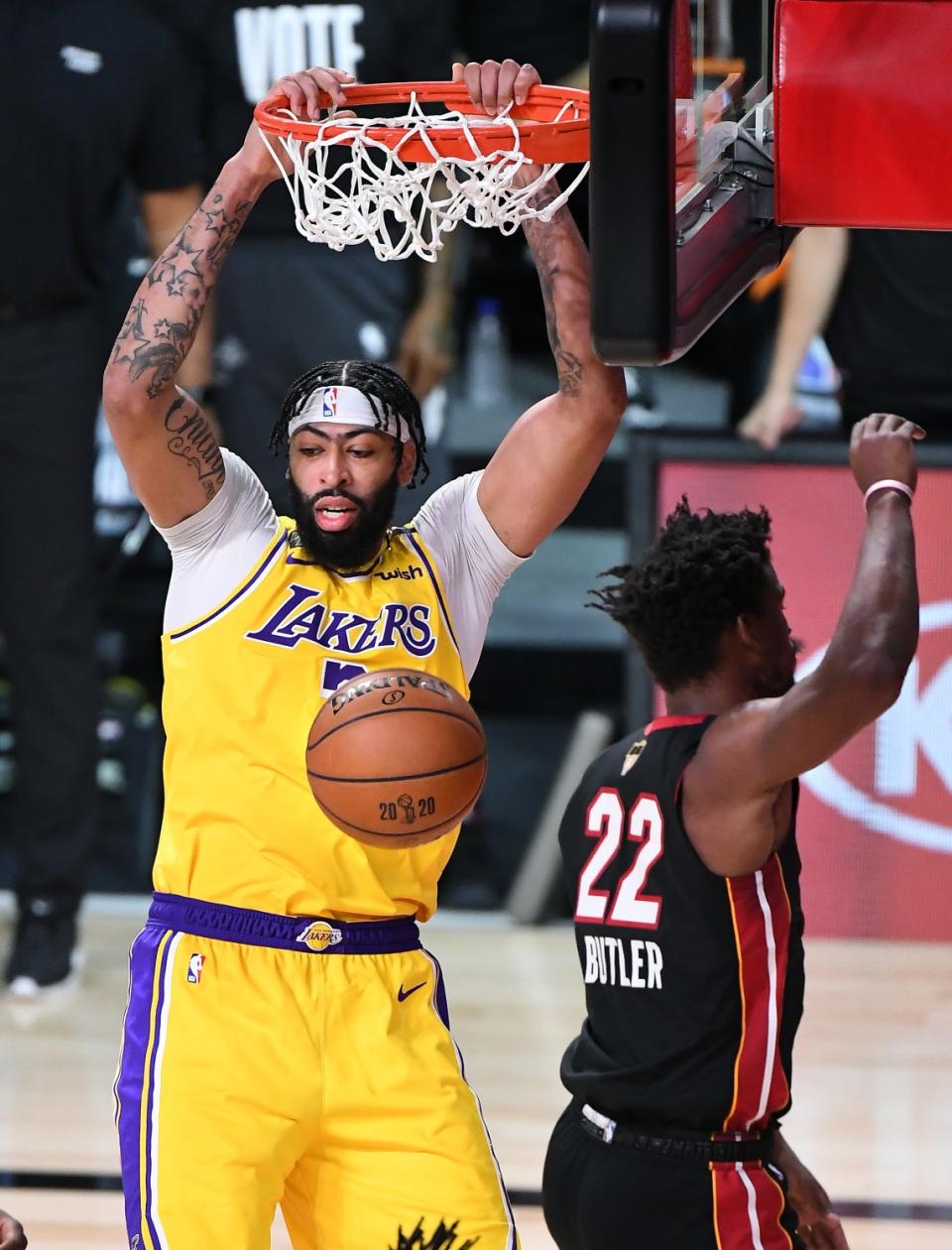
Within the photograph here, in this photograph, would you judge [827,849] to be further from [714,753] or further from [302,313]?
[714,753]

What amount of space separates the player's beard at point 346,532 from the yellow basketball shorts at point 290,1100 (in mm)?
589

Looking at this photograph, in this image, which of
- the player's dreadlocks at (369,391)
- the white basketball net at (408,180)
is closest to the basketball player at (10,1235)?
the player's dreadlocks at (369,391)

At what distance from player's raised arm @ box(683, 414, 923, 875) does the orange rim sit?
642 millimetres

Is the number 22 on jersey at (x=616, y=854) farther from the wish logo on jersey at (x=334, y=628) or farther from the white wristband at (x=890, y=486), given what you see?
Answer: the white wristband at (x=890, y=486)

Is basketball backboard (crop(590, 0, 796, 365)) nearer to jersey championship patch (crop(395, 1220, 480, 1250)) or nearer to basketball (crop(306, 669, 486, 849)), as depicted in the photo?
basketball (crop(306, 669, 486, 849))

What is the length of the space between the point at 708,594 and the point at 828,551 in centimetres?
334

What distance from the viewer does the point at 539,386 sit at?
8.52 meters

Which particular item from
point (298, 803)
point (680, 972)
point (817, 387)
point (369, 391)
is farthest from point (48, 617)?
point (680, 972)

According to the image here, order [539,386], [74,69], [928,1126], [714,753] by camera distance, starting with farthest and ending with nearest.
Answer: [539,386]
[74,69]
[928,1126]
[714,753]

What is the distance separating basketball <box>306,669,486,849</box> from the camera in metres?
2.99

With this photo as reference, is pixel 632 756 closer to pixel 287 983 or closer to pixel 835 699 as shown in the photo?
pixel 835 699

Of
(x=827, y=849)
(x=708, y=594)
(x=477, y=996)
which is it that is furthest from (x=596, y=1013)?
(x=827, y=849)

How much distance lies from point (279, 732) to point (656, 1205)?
93cm

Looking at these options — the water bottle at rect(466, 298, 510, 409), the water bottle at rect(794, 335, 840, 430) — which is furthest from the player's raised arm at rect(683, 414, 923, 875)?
the water bottle at rect(466, 298, 510, 409)
